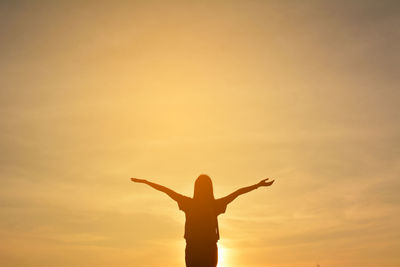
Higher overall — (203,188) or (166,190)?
(166,190)

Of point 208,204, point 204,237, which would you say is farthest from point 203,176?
point 204,237

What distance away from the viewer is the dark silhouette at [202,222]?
1546 cm

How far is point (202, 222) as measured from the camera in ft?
51.3

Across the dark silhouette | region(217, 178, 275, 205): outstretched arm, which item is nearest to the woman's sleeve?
the dark silhouette

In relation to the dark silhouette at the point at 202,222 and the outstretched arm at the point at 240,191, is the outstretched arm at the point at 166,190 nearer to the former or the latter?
the dark silhouette at the point at 202,222

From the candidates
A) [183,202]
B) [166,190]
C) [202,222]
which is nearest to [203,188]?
[183,202]

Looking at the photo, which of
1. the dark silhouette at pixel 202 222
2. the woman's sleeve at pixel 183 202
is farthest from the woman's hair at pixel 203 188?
the woman's sleeve at pixel 183 202

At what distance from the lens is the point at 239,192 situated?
53.2 ft

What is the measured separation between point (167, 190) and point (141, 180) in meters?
1.13

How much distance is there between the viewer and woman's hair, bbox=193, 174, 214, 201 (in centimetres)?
1546

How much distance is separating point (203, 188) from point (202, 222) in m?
1.09

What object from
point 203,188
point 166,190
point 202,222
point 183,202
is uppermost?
point 166,190

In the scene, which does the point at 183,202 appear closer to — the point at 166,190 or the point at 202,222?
the point at 166,190

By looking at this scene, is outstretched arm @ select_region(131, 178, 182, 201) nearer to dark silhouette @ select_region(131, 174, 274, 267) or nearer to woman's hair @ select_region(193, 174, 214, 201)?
dark silhouette @ select_region(131, 174, 274, 267)
